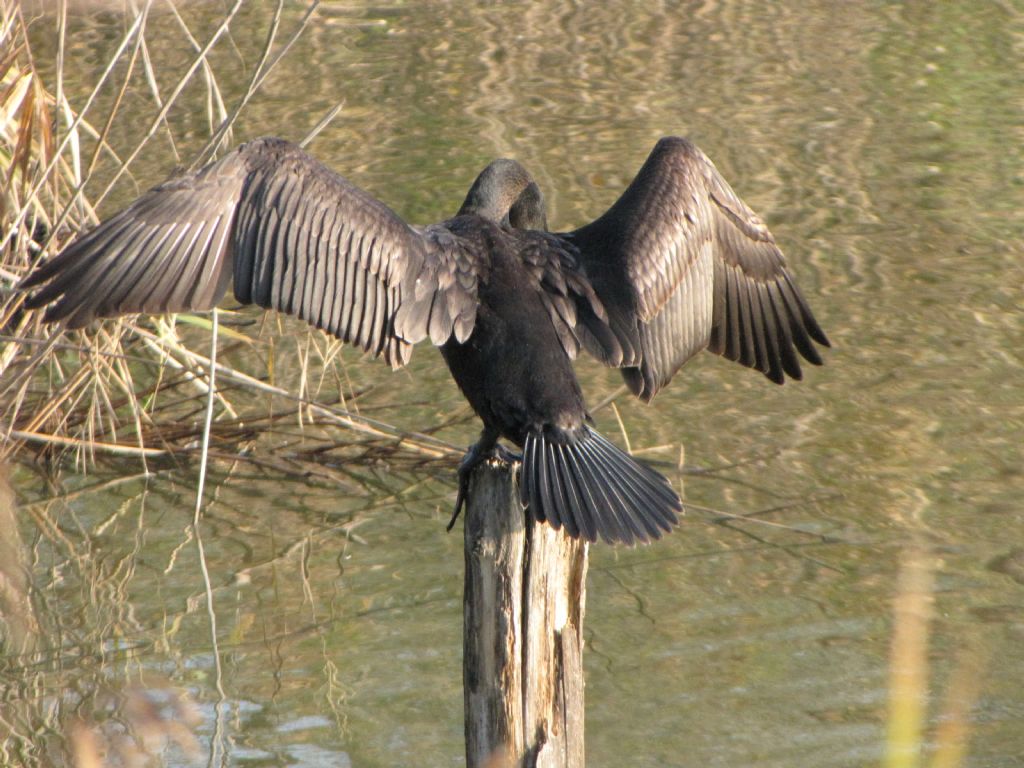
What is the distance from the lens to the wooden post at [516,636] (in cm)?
323

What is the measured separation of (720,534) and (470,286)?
8.03 feet

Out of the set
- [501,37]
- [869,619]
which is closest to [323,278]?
[869,619]

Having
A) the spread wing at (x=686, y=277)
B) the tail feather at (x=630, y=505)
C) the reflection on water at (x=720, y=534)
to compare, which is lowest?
the reflection on water at (x=720, y=534)

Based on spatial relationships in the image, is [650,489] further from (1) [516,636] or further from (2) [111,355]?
(2) [111,355]

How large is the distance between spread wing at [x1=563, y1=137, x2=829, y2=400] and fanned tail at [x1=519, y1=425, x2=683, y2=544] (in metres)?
0.31

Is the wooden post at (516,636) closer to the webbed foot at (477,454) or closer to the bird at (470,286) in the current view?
the bird at (470,286)

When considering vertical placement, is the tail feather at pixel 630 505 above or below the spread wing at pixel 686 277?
below

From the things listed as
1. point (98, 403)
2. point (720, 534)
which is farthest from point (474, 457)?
point (98, 403)

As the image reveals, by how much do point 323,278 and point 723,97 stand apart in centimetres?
766

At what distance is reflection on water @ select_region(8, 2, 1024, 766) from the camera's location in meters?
4.70

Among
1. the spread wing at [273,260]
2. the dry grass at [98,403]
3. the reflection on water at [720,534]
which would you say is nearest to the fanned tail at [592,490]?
the spread wing at [273,260]

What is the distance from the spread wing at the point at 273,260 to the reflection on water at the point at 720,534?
54.5 inches

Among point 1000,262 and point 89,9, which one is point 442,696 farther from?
point 89,9

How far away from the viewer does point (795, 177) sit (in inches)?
366
